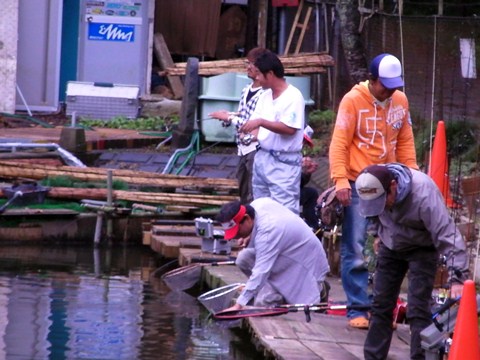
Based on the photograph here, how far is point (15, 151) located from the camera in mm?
16125

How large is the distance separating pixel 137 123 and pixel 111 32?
2.37 metres

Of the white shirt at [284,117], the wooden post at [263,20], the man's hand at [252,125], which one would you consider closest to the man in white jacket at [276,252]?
the man's hand at [252,125]

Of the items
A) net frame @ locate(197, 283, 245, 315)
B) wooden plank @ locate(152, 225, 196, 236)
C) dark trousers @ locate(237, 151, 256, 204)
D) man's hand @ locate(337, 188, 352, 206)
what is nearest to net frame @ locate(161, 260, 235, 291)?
dark trousers @ locate(237, 151, 256, 204)

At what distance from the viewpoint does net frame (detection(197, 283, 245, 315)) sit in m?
9.35

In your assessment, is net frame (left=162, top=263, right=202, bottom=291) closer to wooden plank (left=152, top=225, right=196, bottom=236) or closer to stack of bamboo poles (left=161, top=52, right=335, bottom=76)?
wooden plank (left=152, top=225, right=196, bottom=236)

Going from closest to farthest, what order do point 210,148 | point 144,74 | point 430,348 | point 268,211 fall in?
point 430,348 → point 268,211 → point 210,148 → point 144,74

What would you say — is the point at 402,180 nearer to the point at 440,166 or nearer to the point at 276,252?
the point at 276,252

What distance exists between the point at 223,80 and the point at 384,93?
32.5 ft

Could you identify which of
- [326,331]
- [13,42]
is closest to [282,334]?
[326,331]

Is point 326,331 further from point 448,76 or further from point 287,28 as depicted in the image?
point 287,28

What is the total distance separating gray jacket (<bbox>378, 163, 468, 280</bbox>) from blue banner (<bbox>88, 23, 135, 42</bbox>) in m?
15.0

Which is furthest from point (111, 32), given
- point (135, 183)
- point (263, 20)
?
point (135, 183)

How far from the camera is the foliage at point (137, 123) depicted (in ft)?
63.7

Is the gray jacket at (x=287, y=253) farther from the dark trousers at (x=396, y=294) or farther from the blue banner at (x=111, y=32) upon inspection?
the blue banner at (x=111, y=32)
